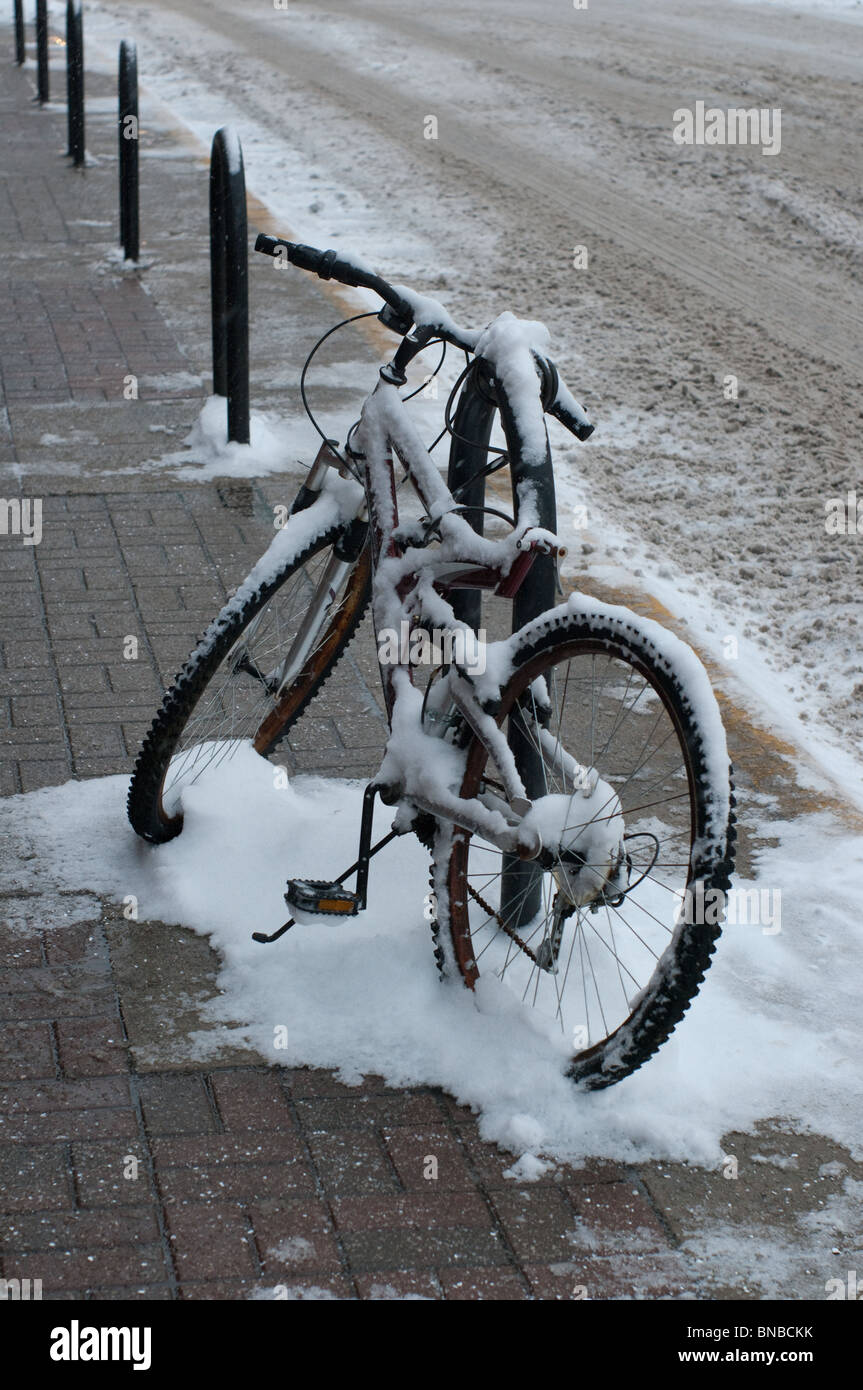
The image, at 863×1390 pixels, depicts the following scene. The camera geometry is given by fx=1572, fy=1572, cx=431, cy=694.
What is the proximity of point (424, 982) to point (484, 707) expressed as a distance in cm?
63

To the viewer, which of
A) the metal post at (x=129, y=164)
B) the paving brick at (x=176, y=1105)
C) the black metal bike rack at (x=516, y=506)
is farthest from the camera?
the metal post at (x=129, y=164)

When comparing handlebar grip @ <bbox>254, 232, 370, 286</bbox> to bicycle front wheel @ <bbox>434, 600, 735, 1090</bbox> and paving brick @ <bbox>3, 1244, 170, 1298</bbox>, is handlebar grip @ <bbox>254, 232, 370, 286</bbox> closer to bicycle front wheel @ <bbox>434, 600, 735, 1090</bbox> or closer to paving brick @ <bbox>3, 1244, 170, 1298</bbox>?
bicycle front wheel @ <bbox>434, 600, 735, 1090</bbox>

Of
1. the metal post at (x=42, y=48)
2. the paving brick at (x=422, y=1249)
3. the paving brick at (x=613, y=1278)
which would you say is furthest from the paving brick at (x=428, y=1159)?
the metal post at (x=42, y=48)

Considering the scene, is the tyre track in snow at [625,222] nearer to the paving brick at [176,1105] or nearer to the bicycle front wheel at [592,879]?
the bicycle front wheel at [592,879]

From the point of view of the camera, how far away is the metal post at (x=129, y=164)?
27.5 ft

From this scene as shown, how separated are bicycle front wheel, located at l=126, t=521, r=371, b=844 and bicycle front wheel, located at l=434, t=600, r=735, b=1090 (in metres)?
0.57

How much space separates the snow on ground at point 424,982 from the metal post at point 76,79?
330 inches

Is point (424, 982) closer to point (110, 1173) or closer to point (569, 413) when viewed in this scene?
point (110, 1173)

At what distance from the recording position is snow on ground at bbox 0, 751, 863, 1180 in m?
2.92

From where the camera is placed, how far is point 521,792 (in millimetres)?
2875

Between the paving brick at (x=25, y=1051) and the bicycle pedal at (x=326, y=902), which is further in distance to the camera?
the bicycle pedal at (x=326, y=902)
